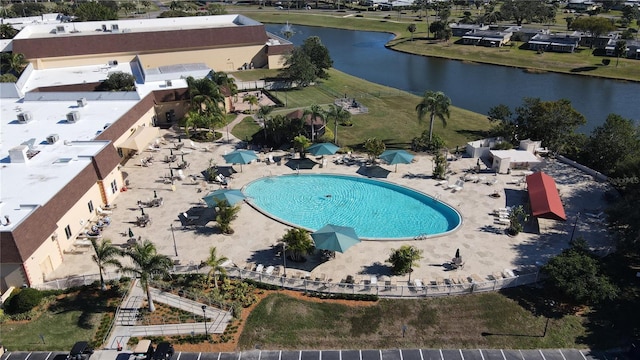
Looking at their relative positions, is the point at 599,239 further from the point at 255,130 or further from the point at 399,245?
the point at 255,130

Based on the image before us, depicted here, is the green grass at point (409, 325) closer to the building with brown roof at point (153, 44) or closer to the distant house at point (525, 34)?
the building with brown roof at point (153, 44)

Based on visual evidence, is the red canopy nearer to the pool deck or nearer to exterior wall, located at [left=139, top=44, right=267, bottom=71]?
the pool deck

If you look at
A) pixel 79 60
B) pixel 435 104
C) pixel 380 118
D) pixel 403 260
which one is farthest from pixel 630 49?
pixel 79 60

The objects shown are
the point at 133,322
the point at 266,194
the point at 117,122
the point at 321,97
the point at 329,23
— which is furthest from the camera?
the point at 329,23

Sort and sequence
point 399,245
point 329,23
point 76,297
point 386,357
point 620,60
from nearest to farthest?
point 386,357
point 76,297
point 399,245
point 620,60
point 329,23

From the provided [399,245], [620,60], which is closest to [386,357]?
[399,245]

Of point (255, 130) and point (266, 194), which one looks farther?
point (255, 130)

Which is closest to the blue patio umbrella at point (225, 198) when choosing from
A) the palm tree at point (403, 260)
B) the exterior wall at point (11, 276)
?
the exterior wall at point (11, 276)

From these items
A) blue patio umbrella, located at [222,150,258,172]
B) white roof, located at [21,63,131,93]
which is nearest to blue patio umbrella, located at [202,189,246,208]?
blue patio umbrella, located at [222,150,258,172]
